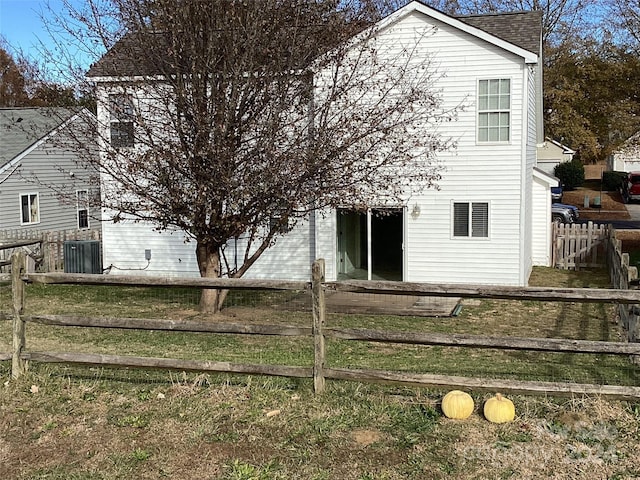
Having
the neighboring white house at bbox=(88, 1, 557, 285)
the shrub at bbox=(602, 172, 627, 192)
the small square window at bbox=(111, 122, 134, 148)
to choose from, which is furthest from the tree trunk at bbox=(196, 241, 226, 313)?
the shrub at bbox=(602, 172, 627, 192)

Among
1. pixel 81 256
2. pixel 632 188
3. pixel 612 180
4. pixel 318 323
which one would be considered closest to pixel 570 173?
pixel 612 180

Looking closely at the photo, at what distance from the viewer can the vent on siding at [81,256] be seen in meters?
20.1

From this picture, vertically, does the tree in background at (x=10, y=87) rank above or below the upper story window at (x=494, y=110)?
above

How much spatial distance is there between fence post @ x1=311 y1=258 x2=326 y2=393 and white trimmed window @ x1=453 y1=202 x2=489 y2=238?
11201mm

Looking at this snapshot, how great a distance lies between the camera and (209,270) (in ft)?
44.4

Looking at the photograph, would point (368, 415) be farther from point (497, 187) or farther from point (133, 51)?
point (497, 187)

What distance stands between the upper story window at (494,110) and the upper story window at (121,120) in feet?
28.0

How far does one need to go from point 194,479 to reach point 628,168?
2352 inches

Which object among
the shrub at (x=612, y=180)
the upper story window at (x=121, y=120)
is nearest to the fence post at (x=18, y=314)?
the upper story window at (x=121, y=120)

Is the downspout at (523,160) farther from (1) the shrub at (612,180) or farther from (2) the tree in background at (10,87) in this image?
(2) the tree in background at (10,87)

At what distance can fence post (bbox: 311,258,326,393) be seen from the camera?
6098 mm

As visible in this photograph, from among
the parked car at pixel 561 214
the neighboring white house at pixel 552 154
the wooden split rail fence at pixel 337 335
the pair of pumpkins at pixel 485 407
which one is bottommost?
the pair of pumpkins at pixel 485 407

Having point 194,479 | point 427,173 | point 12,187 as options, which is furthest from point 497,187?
point 12,187

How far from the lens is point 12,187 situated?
25.3 m
